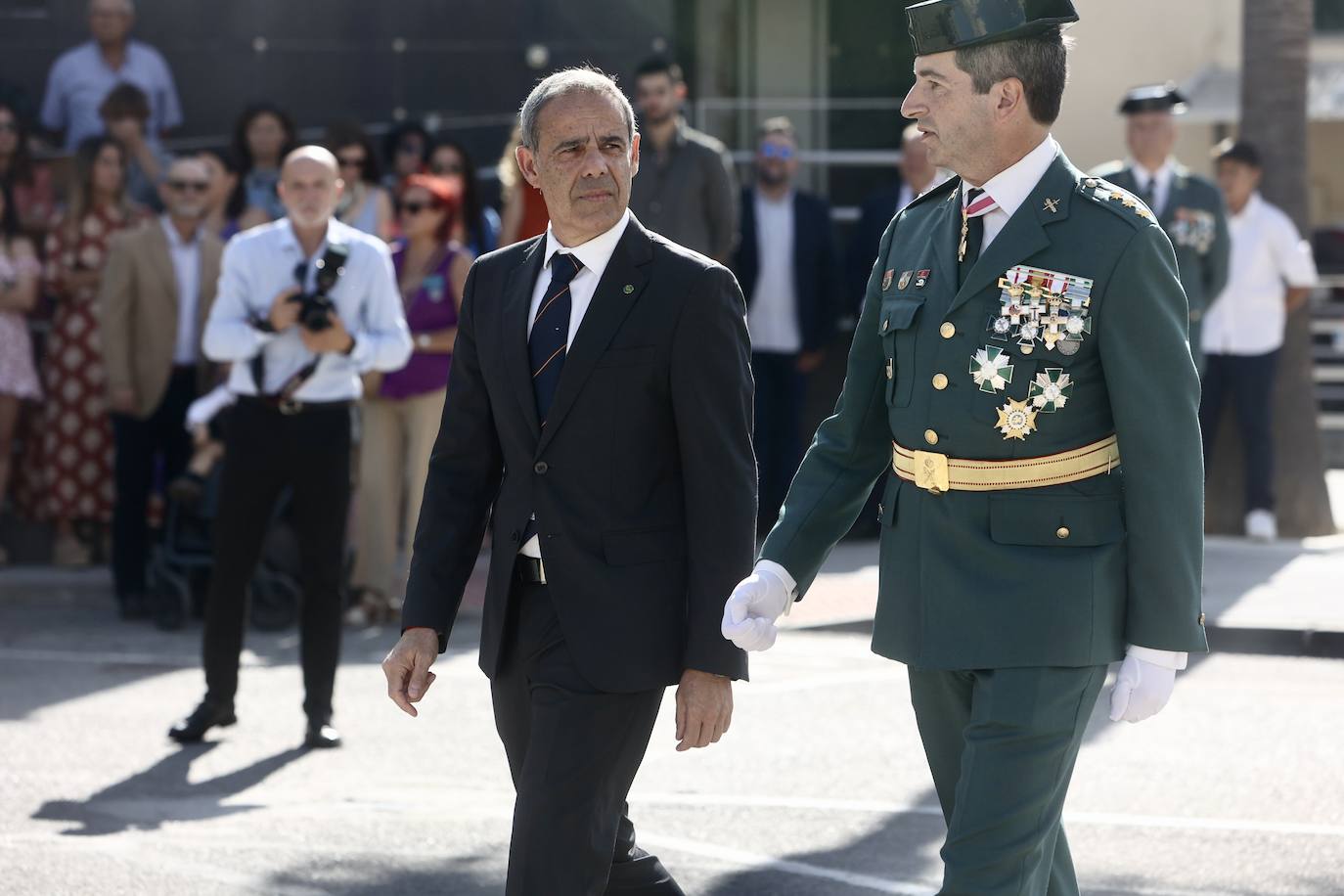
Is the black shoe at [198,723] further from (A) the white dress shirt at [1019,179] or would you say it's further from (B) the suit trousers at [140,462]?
(A) the white dress shirt at [1019,179]

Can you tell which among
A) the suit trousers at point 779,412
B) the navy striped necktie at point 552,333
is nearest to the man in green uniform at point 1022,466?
the navy striped necktie at point 552,333

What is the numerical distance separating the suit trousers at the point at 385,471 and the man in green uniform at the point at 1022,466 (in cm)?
613

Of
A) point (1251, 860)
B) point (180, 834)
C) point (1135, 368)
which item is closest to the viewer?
point (1135, 368)

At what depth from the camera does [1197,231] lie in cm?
973

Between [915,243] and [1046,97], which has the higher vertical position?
[1046,97]

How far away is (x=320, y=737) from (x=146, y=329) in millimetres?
3496

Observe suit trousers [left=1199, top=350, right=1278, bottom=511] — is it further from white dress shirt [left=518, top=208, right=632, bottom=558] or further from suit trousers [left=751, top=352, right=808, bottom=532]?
white dress shirt [left=518, top=208, right=632, bottom=558]

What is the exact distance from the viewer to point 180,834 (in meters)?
6.12

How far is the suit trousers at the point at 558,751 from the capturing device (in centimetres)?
386

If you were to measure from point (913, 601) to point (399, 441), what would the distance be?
21.2 feet

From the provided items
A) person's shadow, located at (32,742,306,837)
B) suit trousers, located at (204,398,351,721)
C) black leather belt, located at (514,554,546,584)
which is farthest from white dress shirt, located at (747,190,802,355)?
black leather belt, located at (514,554,546,584)

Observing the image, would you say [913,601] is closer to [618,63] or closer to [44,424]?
[44,424]

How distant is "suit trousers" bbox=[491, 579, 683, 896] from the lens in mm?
3855

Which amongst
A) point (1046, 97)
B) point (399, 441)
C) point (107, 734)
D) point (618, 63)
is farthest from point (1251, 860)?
point (618, 63)
